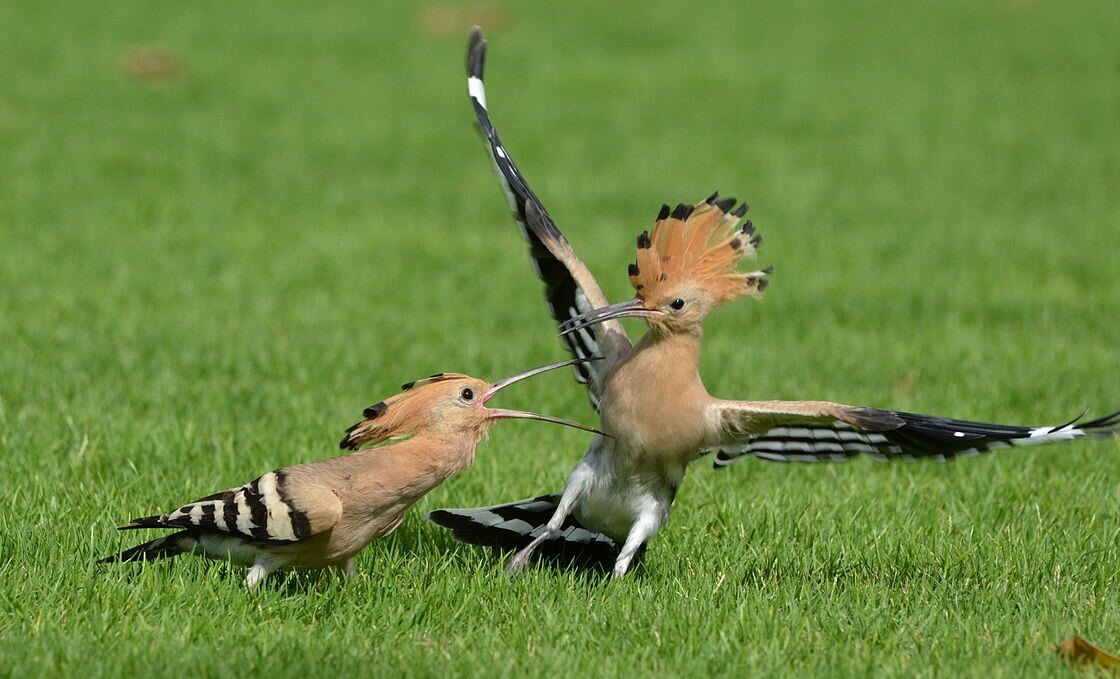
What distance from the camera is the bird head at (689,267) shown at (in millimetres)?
4680

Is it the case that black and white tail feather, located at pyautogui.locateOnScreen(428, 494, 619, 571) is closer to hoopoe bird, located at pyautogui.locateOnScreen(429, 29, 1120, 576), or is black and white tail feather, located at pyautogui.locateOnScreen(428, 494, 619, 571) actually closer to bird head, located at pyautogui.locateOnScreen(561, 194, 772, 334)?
hoopoe bird, located at pyautogui.locateOnScreen(429, 29, 1120, 576)

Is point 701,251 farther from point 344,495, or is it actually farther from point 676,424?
point 344,495

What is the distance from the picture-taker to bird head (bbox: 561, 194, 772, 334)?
15.4 ft

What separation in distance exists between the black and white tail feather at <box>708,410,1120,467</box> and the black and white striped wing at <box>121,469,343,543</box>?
1.52 meters

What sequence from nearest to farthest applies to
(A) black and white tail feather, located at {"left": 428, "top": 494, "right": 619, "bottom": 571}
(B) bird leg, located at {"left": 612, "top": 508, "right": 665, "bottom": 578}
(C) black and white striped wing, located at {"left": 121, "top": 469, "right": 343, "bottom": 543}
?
(C) black and white striped wing, located at {"left": 121, "top": 469, "right": 343, "bottom": 543}
(B) bird leg, located at {"left": 612, "top": 508, "right": 665, "bottom": 578}
(A) black and white tail feather, located at {"left": 428, "top": 494, "right": 619, "bottom": 571}

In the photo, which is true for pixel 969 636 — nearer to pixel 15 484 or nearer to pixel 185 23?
pixel 15 484

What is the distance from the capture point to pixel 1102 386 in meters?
7.59

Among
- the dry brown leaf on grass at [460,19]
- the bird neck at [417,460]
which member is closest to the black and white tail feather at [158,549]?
the bird neck at [417,460]

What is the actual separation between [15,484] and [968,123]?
12120 mm

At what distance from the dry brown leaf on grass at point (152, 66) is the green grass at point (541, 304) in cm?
17

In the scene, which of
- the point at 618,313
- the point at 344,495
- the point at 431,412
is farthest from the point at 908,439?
the point at 344,495

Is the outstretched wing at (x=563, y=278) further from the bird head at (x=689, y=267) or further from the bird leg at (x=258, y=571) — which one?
the bird leg at (x=258, y=571)

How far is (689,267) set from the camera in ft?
15.5

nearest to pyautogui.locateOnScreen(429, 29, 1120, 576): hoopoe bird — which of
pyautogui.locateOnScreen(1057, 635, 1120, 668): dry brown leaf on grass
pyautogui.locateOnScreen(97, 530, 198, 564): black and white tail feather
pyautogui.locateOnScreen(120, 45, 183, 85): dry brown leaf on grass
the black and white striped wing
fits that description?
pyautogui.locateOnScreen(1057, 635, 1120, 668): dry brown leaf on grass
